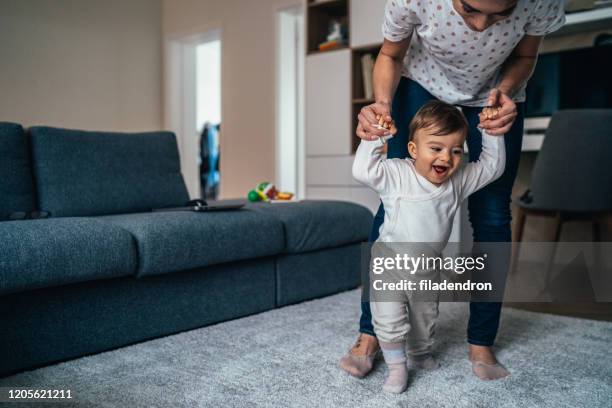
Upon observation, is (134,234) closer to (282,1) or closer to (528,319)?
(528,319)

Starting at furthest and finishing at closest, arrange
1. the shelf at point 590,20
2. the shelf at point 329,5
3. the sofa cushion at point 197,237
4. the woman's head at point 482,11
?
the shelf at point 329,5 → the shelf at point 590,20 → the sofa cushion at point 197,237 → the woman's head at point 482,11

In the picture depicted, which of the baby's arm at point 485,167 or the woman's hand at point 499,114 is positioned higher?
the woman's hand at point 499,114

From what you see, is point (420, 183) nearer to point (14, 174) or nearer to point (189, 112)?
point (14, 174)

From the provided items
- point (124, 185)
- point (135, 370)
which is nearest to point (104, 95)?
point (124, 185)

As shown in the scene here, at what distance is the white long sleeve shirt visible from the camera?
1282mm

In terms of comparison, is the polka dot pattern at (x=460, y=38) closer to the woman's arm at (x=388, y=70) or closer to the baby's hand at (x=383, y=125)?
the woman's arm at (x=388, y=70)

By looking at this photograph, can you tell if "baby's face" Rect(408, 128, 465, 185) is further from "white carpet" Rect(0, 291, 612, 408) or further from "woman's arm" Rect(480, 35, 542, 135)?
"white carpet" Rect(0, 291, 612, 408)

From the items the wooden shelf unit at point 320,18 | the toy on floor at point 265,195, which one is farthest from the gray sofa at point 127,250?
the wooden shelf unit at point 320,18

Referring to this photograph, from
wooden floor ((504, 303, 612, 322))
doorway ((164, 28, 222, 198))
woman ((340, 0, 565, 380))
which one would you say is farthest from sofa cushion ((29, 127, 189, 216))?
doorway ((164, 28, 222, 198))

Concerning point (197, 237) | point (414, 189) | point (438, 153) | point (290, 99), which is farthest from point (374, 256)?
point (290, 99)

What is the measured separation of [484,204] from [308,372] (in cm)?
64

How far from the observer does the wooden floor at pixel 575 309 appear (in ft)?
6.99

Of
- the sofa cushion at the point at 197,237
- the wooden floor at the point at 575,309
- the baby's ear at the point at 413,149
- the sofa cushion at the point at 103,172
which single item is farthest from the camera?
the wooden floor at the point at 575,309

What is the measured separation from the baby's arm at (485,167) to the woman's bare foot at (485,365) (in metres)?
0.41
